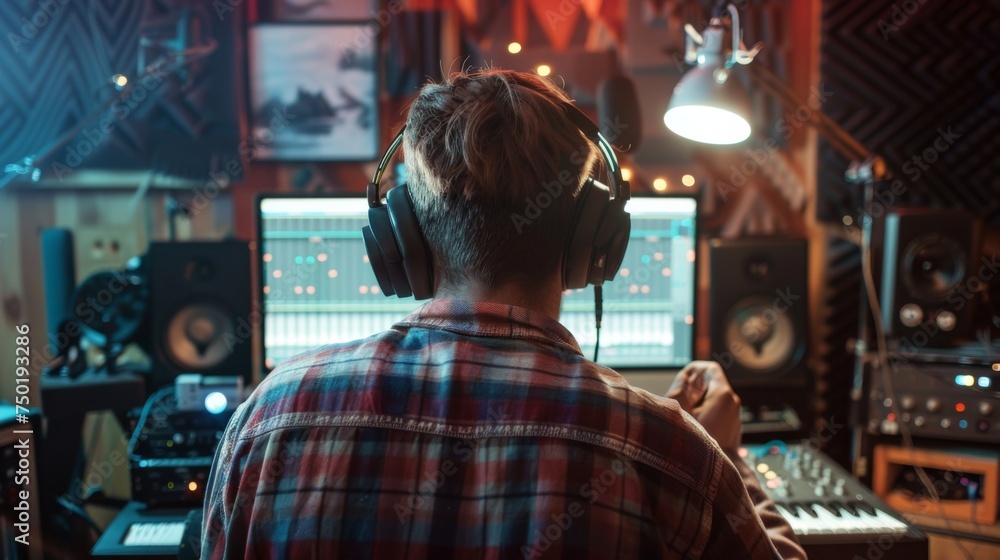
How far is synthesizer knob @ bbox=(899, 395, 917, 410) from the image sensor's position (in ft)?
4.95

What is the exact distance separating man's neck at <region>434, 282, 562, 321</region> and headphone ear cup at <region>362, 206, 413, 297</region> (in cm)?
10

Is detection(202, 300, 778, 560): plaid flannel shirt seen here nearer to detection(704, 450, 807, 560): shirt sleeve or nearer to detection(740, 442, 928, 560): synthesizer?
detection(704, 450, 807, 560): shirt sleeve

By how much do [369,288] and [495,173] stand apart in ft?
2.67

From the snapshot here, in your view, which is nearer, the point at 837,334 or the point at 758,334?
the point at 758,334

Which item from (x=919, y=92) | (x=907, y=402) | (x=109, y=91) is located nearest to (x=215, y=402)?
(x=109, y=91)

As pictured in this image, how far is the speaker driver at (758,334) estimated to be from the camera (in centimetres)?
162

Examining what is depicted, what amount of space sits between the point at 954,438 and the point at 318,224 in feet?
4.74

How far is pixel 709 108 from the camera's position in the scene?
1404mm

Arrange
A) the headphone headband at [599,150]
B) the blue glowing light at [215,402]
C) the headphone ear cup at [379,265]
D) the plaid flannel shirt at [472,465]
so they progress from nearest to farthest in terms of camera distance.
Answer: the plaid flannel shirt at [472,465] → the headphone headband at [599,150] → the headphone ear cup at [379,265] → the blue glowing light at [215,402]

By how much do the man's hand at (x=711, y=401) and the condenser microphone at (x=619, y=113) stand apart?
617 mm

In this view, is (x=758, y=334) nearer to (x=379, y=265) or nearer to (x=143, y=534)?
(x=379, y=265)

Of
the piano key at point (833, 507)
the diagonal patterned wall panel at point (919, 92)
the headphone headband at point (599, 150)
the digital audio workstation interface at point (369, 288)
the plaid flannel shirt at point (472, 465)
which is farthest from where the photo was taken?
the diagonal patterned wall panel at point (919, 92)

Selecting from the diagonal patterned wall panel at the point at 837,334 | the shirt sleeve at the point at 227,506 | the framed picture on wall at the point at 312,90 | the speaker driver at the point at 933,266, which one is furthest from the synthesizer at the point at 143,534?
the diagonal patterned wall panel at the point at 837,334

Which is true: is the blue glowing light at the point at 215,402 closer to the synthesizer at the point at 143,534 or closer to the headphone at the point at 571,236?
the synthesizer at the point at 143,534
